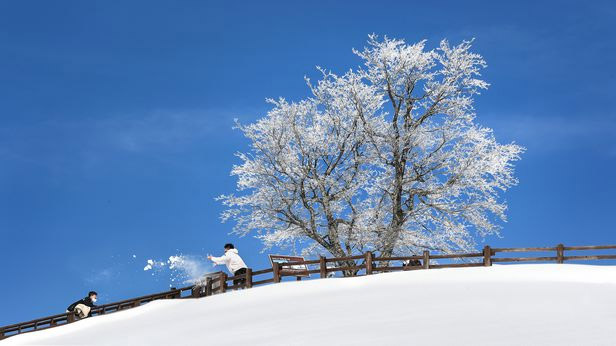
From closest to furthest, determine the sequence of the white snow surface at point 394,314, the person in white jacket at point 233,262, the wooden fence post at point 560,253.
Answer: the white snow surface at point 394,314 → the wooden fence post at point 560,253 → the person in white jacket at point 233,262

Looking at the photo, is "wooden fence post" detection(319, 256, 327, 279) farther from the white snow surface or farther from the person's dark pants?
the person's dark pants

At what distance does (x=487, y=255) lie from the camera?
2573cm

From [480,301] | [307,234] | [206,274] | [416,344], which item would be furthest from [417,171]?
[416,344]

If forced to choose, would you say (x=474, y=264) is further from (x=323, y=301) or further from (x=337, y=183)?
(x=337, y=183)

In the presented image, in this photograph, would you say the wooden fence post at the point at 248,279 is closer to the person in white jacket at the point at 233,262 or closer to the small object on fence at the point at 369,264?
the person in white jacket at the point at 233,262

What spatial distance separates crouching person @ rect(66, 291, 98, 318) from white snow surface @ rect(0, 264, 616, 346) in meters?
0.81

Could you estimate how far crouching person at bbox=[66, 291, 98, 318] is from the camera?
2891 centimetres

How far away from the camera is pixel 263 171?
112 feet

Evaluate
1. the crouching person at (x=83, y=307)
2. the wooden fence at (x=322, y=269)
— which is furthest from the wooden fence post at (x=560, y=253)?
the crouching person at (x=83, y=307)

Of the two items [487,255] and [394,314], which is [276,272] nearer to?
[487,255]

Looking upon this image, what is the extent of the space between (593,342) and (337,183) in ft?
63.8

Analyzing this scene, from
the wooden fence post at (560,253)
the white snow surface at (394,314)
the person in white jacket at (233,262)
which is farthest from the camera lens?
the person in white jacket at (233,262)

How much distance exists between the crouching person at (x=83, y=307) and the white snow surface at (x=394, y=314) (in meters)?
0.81

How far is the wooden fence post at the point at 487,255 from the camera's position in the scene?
25.7 meters
